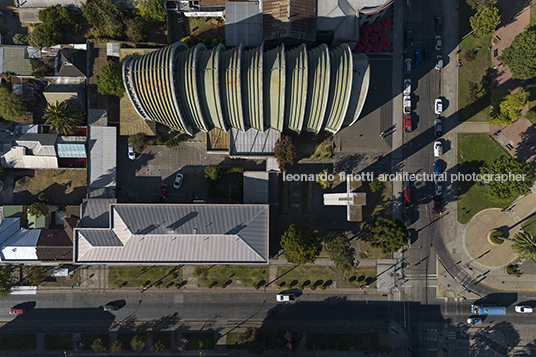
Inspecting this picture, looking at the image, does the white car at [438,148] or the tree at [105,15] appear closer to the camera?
the tree at [105,15]

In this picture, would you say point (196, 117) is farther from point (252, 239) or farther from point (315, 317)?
point (315, 317)

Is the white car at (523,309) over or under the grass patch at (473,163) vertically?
under

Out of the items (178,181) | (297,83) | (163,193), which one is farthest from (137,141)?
(297,83)

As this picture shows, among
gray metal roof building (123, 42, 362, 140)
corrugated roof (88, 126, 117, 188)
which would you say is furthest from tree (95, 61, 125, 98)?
corrugated roof (88, 126, 117, 188)

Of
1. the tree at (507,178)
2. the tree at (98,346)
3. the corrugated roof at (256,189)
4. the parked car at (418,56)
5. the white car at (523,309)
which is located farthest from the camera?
the parked car at (418,56)

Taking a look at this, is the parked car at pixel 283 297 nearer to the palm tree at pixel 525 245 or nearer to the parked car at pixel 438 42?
the palm tree at pixel 525 245

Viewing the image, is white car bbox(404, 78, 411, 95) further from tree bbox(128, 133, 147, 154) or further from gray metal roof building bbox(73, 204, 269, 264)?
tree bbox(128, 133, 147, 154)

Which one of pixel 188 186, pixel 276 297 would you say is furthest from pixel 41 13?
pixel 276 297

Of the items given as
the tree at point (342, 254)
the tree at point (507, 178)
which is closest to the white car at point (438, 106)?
the tree at point (507, 178)
